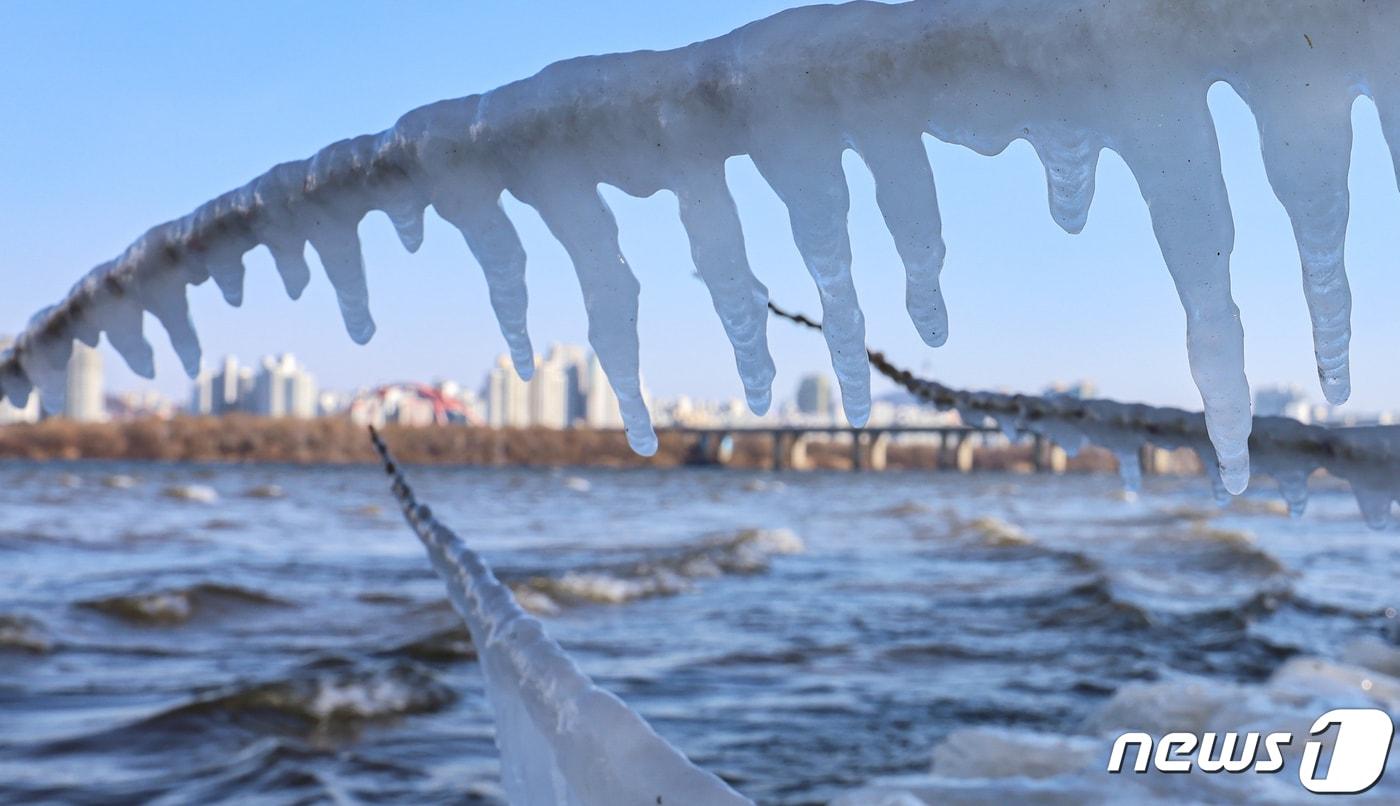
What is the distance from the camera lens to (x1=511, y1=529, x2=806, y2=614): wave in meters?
8.69

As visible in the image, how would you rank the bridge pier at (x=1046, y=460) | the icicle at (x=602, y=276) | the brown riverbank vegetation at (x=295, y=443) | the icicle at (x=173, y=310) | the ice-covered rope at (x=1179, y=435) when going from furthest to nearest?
1. the bridge pier at (x=1046, y=460)
2. the brown riverbank vegetation at (x=295, y=443)
3. the ice-covered rope at (x=1179, y=435)
4. the icicle at (x=173, y=310)
5. the icicle at (x=602, y=276)

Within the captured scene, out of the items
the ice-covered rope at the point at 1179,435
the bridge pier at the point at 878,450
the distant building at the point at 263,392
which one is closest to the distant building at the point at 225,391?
the distant building at the point at 263,392

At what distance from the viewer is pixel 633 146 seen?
0.85 m

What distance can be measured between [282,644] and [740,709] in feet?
9.96

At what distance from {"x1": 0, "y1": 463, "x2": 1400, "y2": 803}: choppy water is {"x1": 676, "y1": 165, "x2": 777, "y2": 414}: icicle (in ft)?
7.27

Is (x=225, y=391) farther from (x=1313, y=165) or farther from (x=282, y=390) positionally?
(x=1313, y=165)

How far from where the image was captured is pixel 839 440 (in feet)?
281

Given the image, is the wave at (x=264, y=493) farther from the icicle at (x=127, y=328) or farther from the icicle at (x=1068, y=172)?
the icicle at (x=1068, y=172)

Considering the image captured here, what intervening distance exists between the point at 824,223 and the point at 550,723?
2.54 ft

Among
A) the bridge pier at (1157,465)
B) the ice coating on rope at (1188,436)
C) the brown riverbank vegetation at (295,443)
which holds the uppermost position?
the ice coating on rope at (1188,436)

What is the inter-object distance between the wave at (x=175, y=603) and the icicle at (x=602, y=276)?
725cm

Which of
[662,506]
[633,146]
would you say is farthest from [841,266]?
[662,506]

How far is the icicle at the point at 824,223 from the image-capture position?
79cm

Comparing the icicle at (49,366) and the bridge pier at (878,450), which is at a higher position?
the icicle at (49,366)
